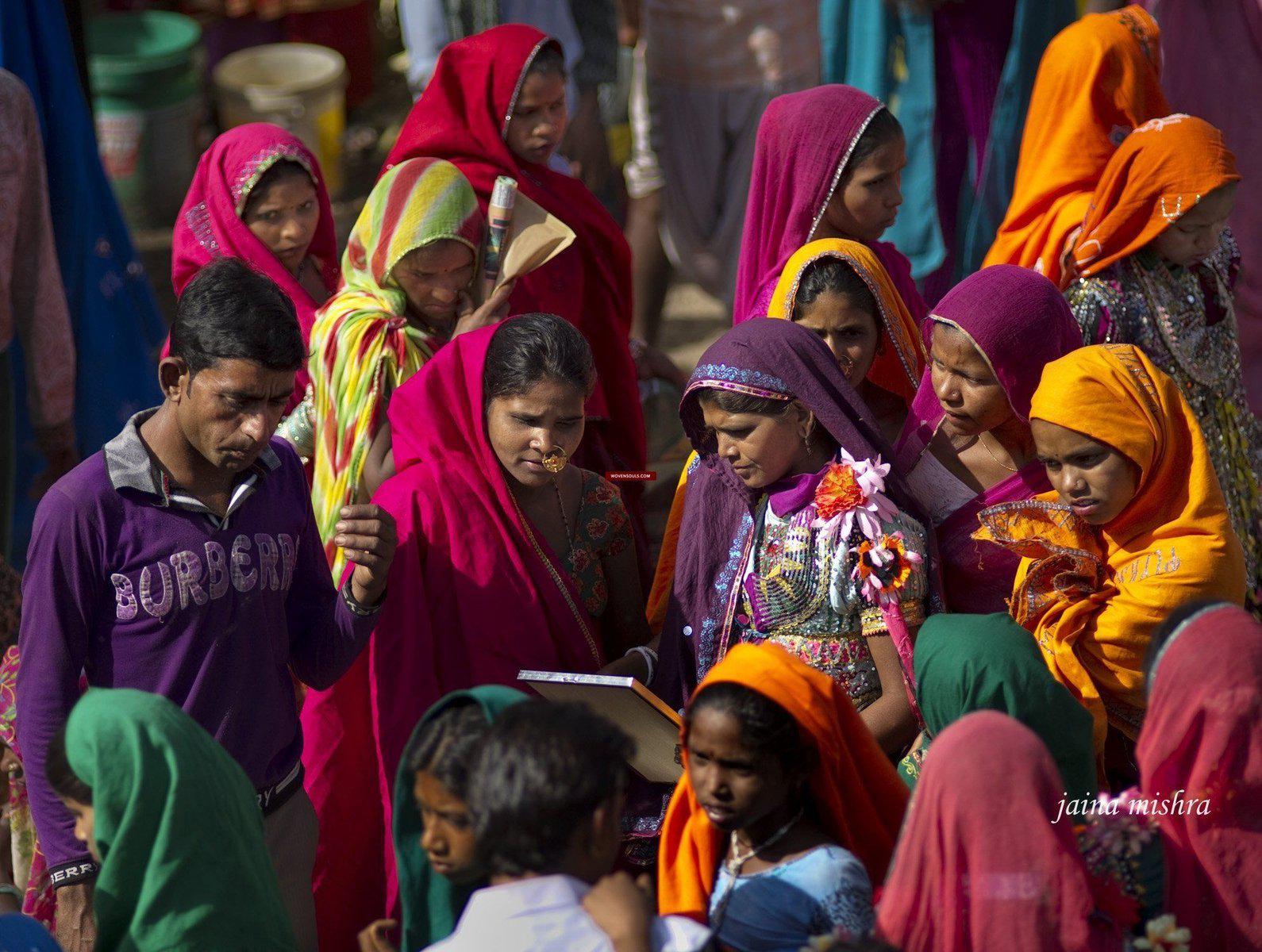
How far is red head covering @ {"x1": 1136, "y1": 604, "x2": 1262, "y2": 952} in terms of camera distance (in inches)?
95.1

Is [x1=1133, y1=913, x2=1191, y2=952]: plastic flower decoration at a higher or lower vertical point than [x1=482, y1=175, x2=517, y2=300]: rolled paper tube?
lower

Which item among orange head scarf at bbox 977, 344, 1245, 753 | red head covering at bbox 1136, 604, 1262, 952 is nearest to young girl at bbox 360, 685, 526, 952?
red head covering at bbox 1136, 604, 1262, 952

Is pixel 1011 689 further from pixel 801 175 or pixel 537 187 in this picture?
pixel 537 187

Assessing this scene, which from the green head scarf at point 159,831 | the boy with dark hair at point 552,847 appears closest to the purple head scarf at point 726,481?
the boy with dark hair at point 552,847

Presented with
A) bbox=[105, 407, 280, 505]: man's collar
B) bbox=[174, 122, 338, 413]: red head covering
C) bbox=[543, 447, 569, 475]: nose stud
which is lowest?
bbox=[543, 447, 569, 475]: nose stud

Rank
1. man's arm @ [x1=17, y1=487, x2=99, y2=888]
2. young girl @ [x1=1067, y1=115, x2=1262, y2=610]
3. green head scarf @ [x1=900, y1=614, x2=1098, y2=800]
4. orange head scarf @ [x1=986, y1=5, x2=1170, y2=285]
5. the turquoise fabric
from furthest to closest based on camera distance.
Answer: the turquoise fabric < orange head scarf @ [x1=986, y1=5, x2=1170, y2=285] < young girl @ [x1=1067, y1=115, x2=1262, y2=610] < man's arm @ [x1=17, y1=487, x2=99, y2=888] < green head scarf @ [x1=900, y1=614, x2=1098, y2=800]

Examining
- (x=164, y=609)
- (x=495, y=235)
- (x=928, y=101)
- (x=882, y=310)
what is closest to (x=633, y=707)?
(x=164, y=609)

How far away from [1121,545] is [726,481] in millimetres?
838

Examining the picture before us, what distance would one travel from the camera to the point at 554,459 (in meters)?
3.47

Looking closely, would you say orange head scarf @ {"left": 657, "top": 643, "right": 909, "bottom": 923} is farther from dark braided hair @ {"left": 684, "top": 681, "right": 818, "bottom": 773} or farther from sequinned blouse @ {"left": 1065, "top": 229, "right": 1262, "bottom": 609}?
sequinned blouse @ {"left": 1065, "top": 229, "right": 1262, "bottom": 609}

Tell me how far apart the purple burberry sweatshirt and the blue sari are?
2.41 metres

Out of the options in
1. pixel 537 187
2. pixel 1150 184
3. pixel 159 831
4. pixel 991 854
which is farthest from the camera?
pixel 537 187

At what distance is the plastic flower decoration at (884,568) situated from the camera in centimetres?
319

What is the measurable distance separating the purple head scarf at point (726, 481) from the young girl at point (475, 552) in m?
0.16
